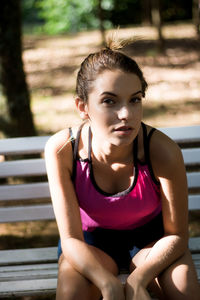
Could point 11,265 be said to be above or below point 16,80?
below

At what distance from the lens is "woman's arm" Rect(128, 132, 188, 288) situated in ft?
6.96

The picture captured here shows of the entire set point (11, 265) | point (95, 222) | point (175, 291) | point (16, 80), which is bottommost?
point (11, 265)

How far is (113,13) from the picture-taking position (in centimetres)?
1590

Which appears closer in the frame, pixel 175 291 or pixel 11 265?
pixel 175 291

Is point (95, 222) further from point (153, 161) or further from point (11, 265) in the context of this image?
point (11, 265)

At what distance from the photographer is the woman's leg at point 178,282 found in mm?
2039

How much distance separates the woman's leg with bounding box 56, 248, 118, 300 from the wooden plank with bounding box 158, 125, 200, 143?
1.06 meters

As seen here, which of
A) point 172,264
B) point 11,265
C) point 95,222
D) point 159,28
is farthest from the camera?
point 159,28

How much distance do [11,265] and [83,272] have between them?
782 millimetres

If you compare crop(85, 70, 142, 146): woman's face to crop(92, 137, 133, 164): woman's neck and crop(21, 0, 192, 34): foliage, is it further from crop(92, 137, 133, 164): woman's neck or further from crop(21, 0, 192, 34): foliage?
crop(21, 0, 192, 34): foliage

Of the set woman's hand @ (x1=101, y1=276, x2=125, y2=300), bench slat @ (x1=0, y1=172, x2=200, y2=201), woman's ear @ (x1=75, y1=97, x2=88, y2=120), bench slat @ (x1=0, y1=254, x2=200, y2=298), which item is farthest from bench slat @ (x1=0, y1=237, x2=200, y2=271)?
woman's ear @ (x1=75, y1=97, x2=88, y2=120)

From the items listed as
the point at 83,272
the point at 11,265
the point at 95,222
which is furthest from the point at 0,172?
the point at 83,272

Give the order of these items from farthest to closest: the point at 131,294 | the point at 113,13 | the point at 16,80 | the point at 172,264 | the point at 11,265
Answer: the point at 113,13, the point at 16,80, the point at 11,265, the point at 172,264, the point at 131,294

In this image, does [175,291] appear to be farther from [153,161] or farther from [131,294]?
[153,161]
